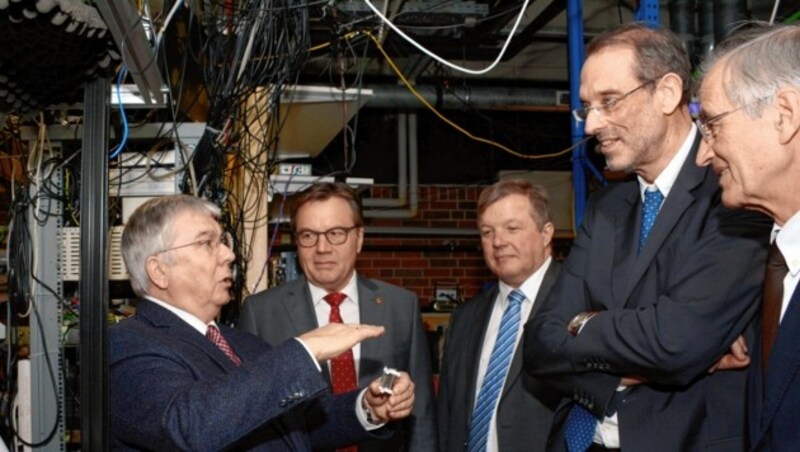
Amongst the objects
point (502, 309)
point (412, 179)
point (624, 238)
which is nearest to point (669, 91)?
point (624, 238)

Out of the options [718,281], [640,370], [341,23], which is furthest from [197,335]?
[341,23]

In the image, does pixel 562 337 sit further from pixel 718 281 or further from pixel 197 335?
pixel 197 335

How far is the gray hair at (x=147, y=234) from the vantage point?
2.02 meters

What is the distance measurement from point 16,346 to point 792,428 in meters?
2.09

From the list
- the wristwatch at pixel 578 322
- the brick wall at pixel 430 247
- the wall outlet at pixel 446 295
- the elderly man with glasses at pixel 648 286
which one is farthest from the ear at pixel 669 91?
the wall outlet at pixel 446 295

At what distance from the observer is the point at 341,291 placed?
9.17 feet

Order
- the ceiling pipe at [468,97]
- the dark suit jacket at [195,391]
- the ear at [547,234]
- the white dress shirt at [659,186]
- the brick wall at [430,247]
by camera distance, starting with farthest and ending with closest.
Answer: the brick wall at [430,247], the ceiling pipe at [468,97], the ear at [547,234], the white dress shirt at [659,186], the dark suit jacket at [195,391]

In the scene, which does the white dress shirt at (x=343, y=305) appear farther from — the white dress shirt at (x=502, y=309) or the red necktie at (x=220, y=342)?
the red necktie at (x=220, y=342)

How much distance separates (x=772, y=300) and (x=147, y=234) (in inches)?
54.7

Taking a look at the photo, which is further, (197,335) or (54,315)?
(54,315)

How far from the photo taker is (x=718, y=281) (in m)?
1.70

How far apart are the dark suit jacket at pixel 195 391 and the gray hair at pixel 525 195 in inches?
44.7

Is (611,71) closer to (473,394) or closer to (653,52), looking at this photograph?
(653,52)

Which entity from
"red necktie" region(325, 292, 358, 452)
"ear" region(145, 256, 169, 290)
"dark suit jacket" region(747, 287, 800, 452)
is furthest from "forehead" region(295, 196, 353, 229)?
"dark suit jacket" region(747, 287, 800, 452)
